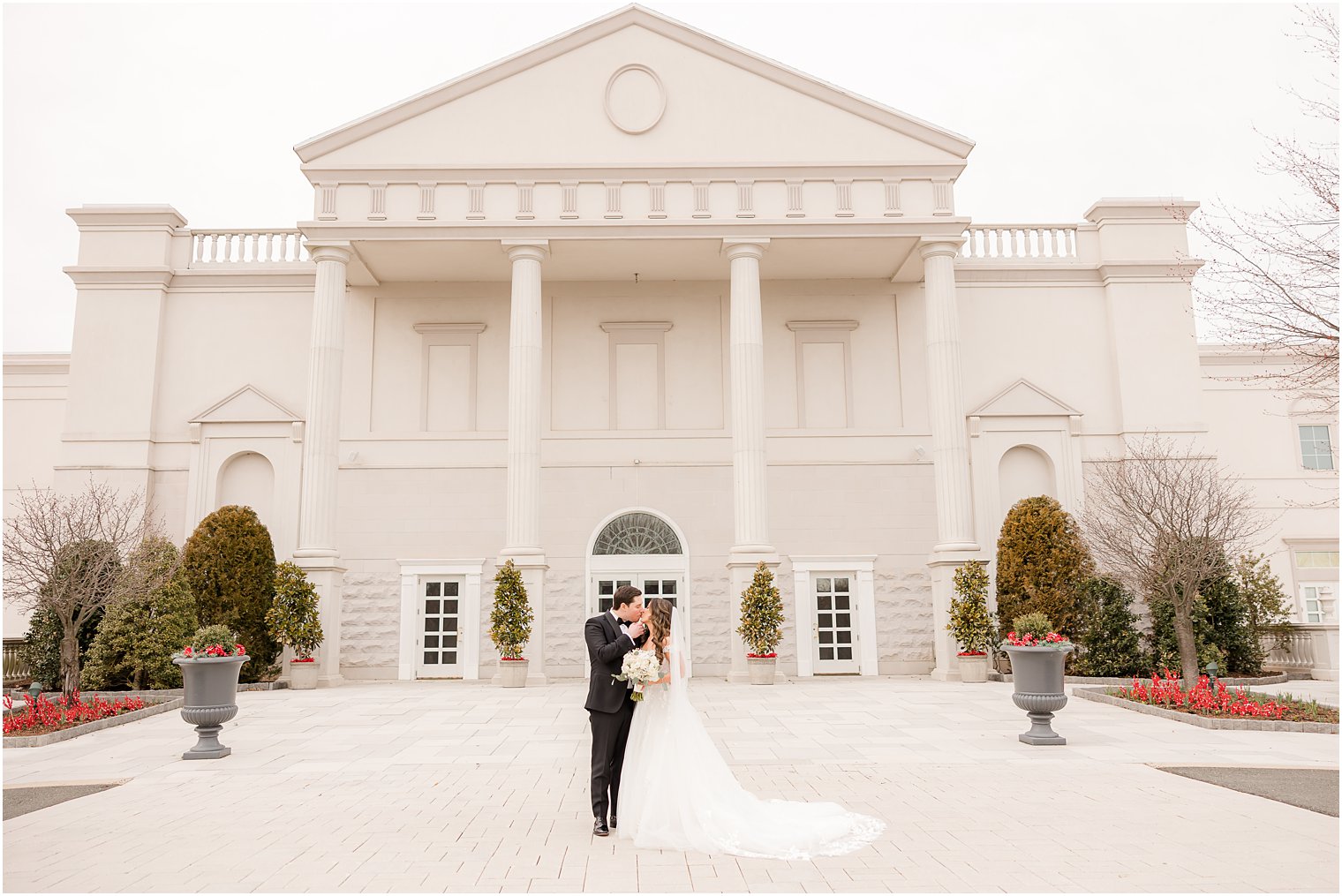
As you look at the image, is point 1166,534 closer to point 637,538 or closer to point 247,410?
point 637,538

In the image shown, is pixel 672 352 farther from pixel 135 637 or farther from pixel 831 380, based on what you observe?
pixel 135 637

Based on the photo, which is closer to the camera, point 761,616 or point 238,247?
point 761,616

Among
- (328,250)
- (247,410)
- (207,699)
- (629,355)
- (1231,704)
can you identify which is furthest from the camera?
(629,355)

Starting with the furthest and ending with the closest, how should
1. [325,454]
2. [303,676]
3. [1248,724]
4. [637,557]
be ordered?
1. [637,557]
2. [325,454]
3. [303,676]
4. [1248,724]

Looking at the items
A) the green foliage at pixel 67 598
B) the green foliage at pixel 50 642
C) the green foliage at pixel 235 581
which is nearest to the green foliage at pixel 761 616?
the green foliage at pixel 235 581

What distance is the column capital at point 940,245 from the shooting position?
70.3ft

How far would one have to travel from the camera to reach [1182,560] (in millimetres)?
16203

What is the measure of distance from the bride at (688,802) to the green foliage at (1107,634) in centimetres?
1349

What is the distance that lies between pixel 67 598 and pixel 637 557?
1155cm

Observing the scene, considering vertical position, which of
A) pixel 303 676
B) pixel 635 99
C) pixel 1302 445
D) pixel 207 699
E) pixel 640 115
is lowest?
pixel 303 676

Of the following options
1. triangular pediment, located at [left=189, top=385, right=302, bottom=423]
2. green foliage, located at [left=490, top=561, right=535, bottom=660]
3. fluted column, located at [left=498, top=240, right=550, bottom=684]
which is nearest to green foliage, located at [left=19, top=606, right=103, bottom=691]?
triangular pediment, located at [left=189, top=385, right=302, bottom=423]

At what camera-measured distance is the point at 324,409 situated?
68.0 ft

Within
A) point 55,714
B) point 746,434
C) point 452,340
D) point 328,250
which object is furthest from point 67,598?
point 746,434

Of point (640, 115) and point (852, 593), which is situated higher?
A: point (640, 115)
